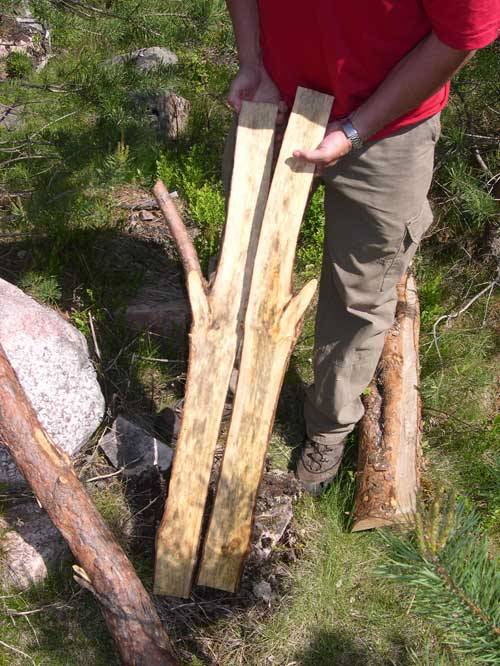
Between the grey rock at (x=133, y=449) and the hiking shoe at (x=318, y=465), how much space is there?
0.65 metres

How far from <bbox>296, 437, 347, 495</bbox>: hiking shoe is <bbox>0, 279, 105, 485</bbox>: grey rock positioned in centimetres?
102

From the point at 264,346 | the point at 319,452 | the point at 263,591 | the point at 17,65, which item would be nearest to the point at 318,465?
the point at 319,452

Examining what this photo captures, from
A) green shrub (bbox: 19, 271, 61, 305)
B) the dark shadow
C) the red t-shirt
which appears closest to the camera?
the red t-shirt

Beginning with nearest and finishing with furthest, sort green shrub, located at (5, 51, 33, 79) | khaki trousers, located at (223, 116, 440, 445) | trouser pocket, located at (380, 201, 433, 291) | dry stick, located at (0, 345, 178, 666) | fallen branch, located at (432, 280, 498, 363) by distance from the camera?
dry stick, located at (0, 345, 178, 666)
khaki trousers, located at (223, 116, 440, 445)
trouser pocket, located at (380, 201, 433, 291)
fallen branch, located at (432, 280, 498, 363)
green shrub, located at (5, 51, 33, 79)

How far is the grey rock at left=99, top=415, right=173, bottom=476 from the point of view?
9.37 feet

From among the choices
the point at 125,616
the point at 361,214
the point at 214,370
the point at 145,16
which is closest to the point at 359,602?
the point at 125,616

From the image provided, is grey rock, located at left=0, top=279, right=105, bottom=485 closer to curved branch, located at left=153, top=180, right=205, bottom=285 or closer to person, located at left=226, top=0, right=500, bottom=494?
curved branch, located at left=153, top=180, right=205, bottom=285

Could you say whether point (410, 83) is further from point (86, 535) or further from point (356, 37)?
point (86, 535)

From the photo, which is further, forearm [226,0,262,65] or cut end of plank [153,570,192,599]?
forearm [226,0,262,65]

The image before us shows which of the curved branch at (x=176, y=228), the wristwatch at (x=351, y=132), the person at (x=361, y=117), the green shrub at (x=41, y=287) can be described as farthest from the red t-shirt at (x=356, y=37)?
the green shrub at (x=41, y=287)

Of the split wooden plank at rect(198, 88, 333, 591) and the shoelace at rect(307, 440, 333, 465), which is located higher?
the split wooden plank at rect(198, 88, 333, 591)

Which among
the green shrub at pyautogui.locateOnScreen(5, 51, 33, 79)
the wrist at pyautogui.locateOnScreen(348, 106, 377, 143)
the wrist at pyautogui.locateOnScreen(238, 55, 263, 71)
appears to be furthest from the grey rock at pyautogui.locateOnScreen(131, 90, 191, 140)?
the wrist at pyautogui.locateOnScreen(348, 106, 377, 143)

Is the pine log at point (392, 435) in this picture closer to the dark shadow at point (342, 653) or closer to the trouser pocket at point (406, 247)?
the dark shadow at point (342, 653)

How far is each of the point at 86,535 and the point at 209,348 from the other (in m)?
0.77
